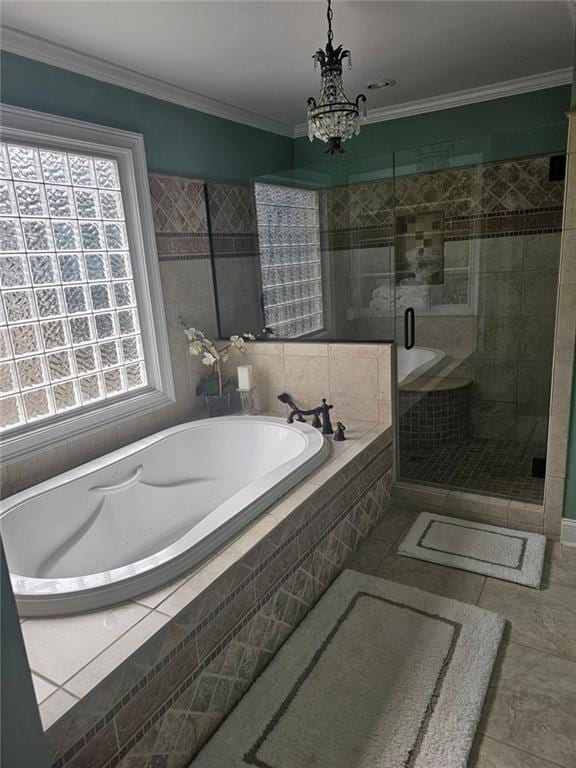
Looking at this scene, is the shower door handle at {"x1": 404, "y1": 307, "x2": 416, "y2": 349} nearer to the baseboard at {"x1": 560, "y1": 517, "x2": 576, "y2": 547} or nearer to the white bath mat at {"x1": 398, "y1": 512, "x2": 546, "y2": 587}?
the white bath mat at {"x1": 398, "y1": 512, "x2": 546, "y2": 587}

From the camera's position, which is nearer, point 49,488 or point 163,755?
point 163,755

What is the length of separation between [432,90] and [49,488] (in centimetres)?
312

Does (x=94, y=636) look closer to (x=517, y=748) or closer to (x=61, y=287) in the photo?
(x=517, y=748)

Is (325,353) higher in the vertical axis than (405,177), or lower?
lower

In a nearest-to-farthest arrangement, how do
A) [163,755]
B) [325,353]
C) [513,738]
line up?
[163,755] → [513,738] → [325,353]

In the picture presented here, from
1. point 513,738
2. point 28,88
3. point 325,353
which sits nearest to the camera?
point 513,738

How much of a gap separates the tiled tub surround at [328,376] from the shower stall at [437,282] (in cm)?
12

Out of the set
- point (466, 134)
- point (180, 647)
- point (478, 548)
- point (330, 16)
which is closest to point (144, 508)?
point (180, 647)

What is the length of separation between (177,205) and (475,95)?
202 cm

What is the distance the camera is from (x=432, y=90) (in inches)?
122

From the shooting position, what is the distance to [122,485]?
2.33 meters

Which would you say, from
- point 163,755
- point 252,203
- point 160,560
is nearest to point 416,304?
point 252,203

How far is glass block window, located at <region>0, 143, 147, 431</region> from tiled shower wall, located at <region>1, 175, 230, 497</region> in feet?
0.67

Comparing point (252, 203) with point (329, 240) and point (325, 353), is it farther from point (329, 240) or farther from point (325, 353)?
point (325, 353)
